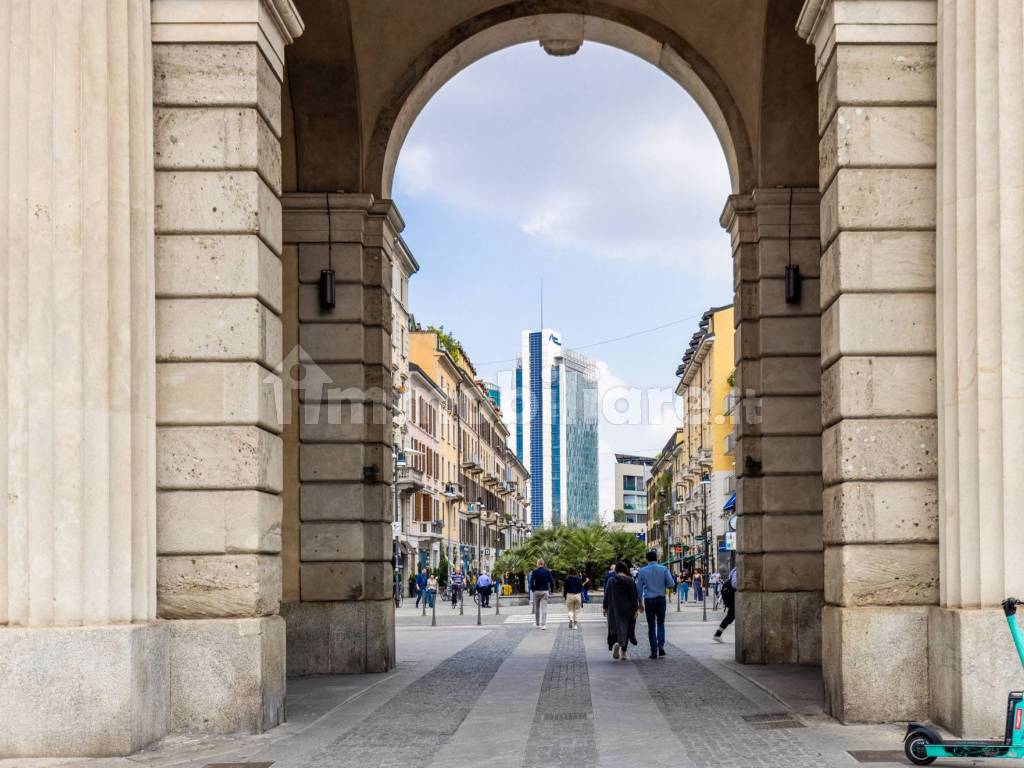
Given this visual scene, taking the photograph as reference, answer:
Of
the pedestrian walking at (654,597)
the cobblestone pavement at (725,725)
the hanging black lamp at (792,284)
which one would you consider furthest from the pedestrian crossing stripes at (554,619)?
the cobblestone pavement at (725,725)

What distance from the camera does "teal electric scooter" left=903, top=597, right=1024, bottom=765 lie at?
8476 millimetres

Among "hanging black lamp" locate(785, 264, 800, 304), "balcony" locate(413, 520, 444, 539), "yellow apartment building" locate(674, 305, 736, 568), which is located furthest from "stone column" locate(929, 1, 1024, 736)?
"balcony" locate(413, 520, 444, 539)

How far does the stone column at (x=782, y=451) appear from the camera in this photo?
695 inches

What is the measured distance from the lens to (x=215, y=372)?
11.2m

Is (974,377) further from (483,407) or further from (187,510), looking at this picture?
(483,407)

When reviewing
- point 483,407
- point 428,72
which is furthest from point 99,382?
point 483,407

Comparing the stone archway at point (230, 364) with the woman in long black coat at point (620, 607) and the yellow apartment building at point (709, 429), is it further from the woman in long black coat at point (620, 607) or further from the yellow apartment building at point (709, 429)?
the yellow apartment building at point (709, 429)

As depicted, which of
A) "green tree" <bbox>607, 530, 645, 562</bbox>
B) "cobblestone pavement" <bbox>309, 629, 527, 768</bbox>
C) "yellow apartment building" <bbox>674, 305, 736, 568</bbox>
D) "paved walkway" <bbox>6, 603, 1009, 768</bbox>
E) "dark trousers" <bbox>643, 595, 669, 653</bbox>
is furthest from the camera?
"yellow apartment building" <bbox>674, 305, 736, 568</bbox>

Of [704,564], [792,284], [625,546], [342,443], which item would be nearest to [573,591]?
[342,443]

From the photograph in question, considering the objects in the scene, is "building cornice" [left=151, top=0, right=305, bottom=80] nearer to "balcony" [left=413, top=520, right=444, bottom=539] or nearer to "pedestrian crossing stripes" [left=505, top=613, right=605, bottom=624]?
"pedestrian crossing stripes" [left=505, top=613, right=605, bottom=624]

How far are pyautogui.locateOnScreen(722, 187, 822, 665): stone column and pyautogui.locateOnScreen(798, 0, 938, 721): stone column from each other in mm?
6138

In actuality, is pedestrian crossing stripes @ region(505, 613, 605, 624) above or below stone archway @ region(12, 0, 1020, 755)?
below

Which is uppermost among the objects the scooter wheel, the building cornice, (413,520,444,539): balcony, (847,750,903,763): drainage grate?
the building cornice

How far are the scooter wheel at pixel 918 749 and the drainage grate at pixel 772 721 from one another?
219 cm
